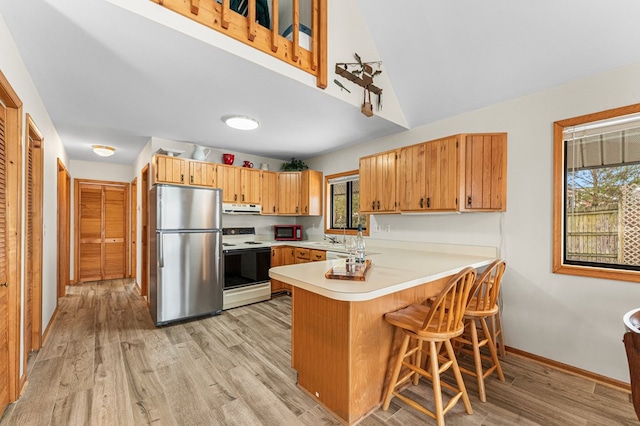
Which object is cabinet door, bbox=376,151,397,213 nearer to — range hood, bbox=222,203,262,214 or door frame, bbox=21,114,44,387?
range hood, bbox=222,203,262,214

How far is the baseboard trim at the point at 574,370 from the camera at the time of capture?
213 cm

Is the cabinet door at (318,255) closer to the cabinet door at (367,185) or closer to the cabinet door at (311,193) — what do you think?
the cabinet door at (367,185)

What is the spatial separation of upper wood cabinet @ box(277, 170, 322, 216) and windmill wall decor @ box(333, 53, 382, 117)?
218 centimetres

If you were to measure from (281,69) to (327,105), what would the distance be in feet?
2.28

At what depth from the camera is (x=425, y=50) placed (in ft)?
8.69

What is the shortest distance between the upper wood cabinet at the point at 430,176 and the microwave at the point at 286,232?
2347mm

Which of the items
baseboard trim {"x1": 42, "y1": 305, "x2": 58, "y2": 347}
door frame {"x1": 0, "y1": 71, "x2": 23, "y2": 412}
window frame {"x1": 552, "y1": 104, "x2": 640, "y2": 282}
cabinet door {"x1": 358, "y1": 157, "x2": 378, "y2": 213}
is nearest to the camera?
door frame {"x1": 0, "y1": 71, "x2": 23, "y2": 412}

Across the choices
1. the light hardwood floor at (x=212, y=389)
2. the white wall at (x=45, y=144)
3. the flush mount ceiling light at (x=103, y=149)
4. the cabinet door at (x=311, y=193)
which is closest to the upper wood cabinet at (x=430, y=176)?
the light hardwood floor at (x=212, y=389)

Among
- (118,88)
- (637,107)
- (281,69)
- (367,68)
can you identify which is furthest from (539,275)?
(118,88)

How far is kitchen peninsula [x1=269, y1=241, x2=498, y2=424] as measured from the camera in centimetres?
167

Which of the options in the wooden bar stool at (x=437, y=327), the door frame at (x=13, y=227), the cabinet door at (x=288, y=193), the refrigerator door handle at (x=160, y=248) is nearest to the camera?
the wooden bar stool at (x=437, y=327)

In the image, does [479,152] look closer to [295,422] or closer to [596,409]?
[596,409]

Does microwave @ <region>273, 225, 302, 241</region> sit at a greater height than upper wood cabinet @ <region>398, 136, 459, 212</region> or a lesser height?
lesser

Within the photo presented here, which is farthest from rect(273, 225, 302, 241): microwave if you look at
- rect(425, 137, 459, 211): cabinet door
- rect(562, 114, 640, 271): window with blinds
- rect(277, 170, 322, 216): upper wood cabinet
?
rect(562, 114, 640, 271): window with blinds
